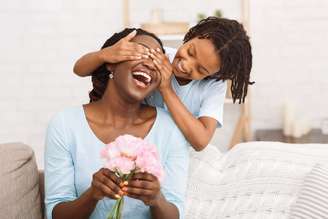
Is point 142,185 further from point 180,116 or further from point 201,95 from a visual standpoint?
point 201,95

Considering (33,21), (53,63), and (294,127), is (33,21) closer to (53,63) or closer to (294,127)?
(53,63)

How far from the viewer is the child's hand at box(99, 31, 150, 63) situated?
1.37 meters

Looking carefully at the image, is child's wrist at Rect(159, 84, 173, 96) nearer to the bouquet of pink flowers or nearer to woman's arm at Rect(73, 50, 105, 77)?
woman's arm at Rect(73, 50, 105, 77)

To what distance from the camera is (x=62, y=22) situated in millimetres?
3340

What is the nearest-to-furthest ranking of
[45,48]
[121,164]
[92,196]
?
[121,164], [92,196], [45,48]

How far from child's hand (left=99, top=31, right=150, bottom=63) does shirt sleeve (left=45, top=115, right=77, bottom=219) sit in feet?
0.70

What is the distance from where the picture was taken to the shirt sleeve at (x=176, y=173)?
1.45 meters

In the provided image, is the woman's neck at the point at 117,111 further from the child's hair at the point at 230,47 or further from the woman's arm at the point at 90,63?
the child's hair at the point at 230,47

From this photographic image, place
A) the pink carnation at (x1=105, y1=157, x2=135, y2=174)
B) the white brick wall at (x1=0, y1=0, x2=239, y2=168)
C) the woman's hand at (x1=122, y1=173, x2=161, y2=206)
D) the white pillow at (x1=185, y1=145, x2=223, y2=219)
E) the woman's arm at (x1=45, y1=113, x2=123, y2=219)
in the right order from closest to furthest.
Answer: the pink carnation at (x1=105, y1=157, x2=135, y2=174) → the woman's hand at (x1=122, y1=173, x2=161, y2=206) → the woman's arm at (x1=45, y1=113, x2=123, y2=219) → the white pillow at (x1=185, y1=145, x2=223, y2=219) → the white brick wall at (x1=0, y1=0, x2=239, y2=168)

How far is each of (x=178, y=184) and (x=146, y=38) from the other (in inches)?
15.0

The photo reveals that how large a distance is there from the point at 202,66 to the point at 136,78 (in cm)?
21

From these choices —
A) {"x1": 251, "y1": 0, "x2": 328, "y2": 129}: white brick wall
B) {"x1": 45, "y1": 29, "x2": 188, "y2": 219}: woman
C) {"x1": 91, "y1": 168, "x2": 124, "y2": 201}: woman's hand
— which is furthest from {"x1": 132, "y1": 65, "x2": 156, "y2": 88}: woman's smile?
{"x1": 251, "y1": 0, "x2": 328, "y2": 129}: white brick wall

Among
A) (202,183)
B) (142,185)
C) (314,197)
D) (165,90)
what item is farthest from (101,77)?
(314,197)

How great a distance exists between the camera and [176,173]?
1468 millimetres
